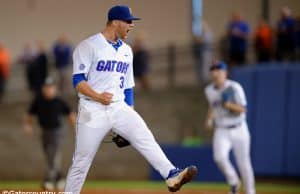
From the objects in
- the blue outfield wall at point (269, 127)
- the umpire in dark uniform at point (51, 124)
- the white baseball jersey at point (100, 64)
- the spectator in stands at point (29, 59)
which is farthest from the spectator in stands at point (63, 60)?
the white baseball jersey at point (100, 64)

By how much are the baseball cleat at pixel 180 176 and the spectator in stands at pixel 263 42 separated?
40.1 feet

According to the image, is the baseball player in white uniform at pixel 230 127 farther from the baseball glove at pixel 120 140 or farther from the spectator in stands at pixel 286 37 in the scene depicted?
the spectator in stands at pixel 286 37

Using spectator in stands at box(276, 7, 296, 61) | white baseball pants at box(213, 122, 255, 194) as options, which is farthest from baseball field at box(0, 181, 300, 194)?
spectator in stands at box(276, 7, 296, 61)

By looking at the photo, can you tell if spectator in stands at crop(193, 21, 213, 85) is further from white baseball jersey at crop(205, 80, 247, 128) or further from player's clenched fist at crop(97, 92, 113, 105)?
player's clenched fist at crop(97, 92, 113, 105)

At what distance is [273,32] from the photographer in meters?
22.2

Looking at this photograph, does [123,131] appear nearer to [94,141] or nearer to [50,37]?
[94,141]

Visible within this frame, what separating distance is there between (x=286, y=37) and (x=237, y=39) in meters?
1.25

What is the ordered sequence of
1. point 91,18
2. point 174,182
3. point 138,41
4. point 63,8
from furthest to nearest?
point 138,41 < point 63,8 < point 91,18 < point 174,182

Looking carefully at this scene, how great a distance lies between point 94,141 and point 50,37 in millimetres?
14043

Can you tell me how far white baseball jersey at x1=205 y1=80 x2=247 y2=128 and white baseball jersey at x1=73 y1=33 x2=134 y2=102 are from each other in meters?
4.39

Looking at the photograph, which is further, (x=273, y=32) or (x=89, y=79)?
(x=273, y=32)

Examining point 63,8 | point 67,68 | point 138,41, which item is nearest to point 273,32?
point 138,41

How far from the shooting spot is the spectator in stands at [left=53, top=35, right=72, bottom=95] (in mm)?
22812

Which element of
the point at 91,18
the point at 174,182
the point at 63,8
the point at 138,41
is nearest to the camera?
the point at 174,182
